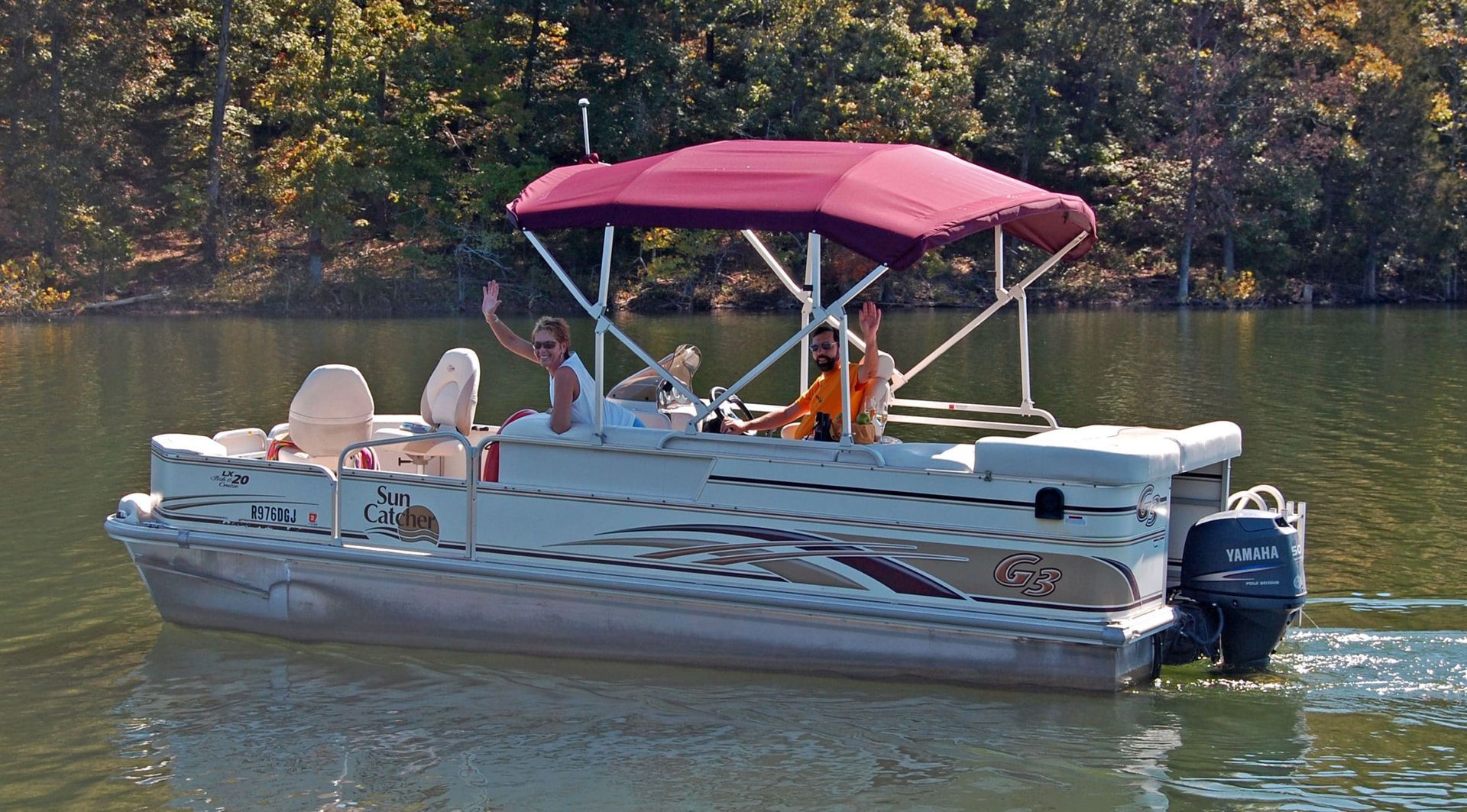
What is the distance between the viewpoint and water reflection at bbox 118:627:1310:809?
6746 millimetres

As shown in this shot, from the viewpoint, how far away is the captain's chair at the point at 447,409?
368 inches

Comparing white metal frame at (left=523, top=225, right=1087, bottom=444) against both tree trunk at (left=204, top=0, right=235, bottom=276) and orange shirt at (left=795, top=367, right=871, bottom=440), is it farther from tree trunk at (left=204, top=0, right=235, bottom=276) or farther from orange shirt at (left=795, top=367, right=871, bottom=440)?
tree trunk at (left=204, top=0, right=235, bottom=276)

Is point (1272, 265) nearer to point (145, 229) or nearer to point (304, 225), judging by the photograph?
point (304, 225)

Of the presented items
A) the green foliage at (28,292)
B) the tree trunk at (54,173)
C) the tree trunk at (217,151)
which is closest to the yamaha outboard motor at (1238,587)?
the green foliage at (28,292)

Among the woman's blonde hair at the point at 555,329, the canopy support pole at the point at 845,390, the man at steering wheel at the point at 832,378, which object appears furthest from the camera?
the woman's blonde hair at the point at 555,329

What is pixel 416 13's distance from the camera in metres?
43.8

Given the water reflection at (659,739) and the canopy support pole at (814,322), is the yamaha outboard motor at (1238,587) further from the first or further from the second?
the canopy support pole at (814,322)

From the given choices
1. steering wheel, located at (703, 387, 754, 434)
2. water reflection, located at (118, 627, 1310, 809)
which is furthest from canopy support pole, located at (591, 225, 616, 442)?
water reflection, located at (118, 627, 1310, 809)

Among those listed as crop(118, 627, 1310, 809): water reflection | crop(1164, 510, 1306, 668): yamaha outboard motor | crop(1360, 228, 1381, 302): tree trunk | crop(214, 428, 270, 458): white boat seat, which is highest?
crop(1360, 228, 1381, 302): tree trunk

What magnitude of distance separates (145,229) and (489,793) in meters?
39.2

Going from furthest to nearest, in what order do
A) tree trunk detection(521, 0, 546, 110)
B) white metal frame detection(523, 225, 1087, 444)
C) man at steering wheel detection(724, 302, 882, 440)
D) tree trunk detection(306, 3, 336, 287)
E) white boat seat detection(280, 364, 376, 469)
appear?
tree trunk detection(521, 0, 546, 110), tree trunk detection(306, 3, 336, 287), white boat seat detection(280, 364, 376, 469), man at steering wheel detection(724, 302, 882, 440), white metal frame detection(523, 225, 1087, 444)

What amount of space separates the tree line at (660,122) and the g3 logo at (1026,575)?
31144 mm

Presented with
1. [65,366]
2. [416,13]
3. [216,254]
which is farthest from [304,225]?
[65,366]

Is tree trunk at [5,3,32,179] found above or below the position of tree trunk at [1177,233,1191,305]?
above
